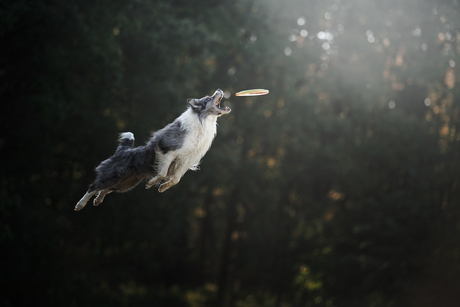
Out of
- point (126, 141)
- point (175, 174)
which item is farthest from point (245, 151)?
point (175, 174)

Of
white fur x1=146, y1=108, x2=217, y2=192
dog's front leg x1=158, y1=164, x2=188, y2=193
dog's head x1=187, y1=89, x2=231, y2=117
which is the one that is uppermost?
dog's head x1=187, y1=89, x2=231, y2=117

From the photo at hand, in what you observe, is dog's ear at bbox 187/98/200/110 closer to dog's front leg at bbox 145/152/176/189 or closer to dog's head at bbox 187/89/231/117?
dog's head at bbox 187/89/231/117

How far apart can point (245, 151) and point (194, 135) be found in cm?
1363

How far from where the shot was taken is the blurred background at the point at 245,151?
1226 centimetres

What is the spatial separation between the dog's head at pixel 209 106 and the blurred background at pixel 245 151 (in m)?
8.49

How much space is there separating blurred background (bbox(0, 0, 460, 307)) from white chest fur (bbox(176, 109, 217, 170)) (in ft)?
27.9

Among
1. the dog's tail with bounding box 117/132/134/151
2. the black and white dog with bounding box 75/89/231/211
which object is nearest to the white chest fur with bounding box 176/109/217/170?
the black and white dog with bounding box 75/89/231/211

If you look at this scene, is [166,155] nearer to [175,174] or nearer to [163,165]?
[163,165]

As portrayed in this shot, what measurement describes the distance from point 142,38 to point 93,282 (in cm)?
742

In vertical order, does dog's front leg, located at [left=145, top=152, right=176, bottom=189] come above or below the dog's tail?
below

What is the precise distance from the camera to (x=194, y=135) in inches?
167

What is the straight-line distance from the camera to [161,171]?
4.10 m

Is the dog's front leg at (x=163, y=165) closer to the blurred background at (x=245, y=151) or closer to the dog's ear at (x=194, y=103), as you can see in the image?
the dog's ear at (x=194, y=103)

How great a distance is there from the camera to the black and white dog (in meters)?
4.13
